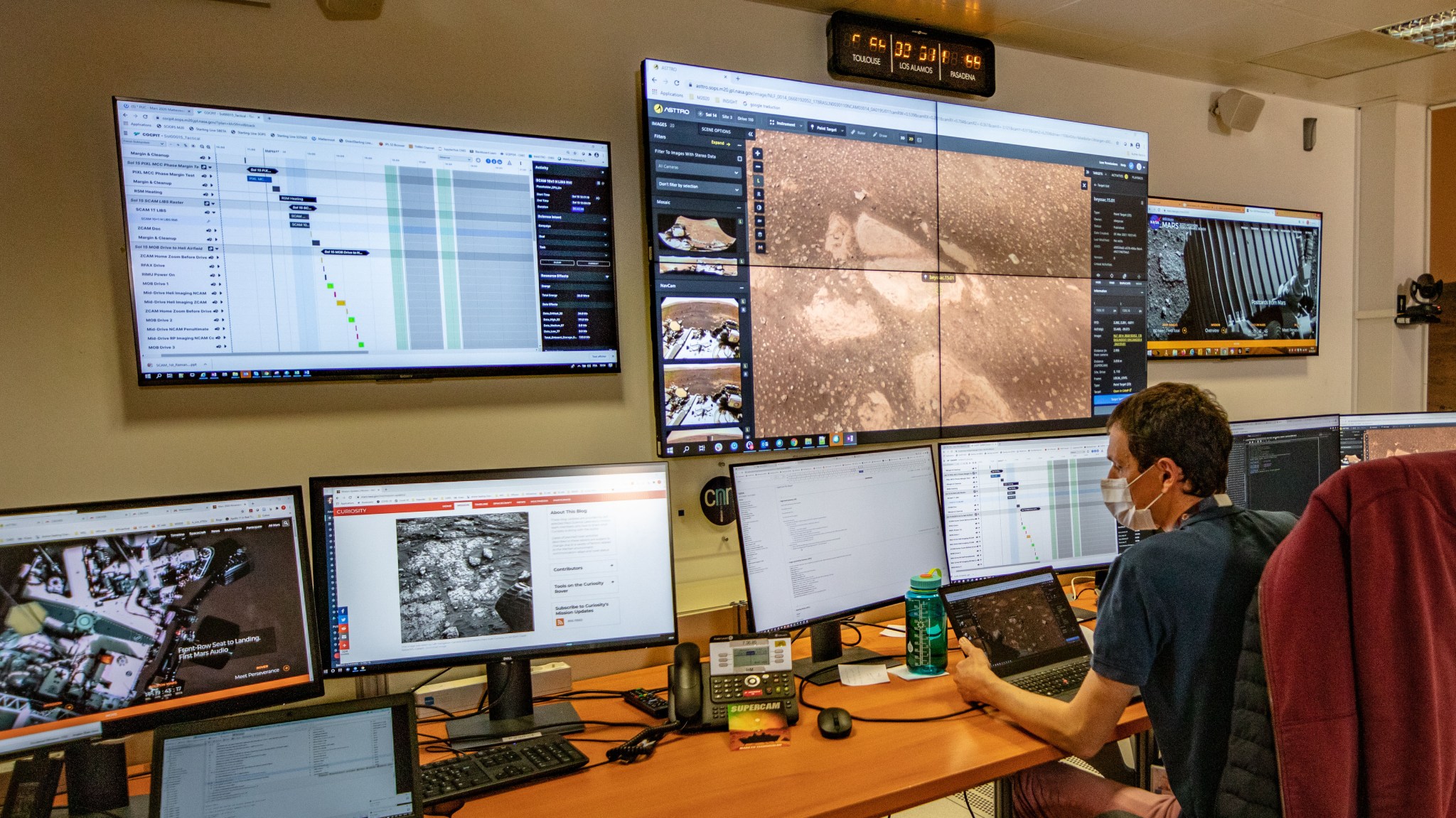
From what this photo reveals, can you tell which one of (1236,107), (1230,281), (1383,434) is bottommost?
(1383,434)

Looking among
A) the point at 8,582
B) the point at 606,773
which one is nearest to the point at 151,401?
the point at 8,582

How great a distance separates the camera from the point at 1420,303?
3.53m

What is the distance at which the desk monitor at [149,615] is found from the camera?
1.24 m

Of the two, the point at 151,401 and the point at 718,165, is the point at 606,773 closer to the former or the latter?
the point at 151,401

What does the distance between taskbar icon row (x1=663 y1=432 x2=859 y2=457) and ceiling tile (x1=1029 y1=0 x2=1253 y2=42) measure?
4.72 ft

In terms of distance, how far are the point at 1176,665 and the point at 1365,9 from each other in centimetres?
244

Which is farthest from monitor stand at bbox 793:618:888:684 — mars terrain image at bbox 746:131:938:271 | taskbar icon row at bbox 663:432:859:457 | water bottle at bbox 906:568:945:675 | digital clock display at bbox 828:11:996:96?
digital clock display at bbox 828:11:996:96

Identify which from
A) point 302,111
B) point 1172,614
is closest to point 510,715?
point 1172,614

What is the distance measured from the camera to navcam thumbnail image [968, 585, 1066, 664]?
1.81 m

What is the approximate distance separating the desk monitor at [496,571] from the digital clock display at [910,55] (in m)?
1.43

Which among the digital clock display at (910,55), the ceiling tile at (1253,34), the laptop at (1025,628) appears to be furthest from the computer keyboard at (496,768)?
the ceiling tile at (1253,34)

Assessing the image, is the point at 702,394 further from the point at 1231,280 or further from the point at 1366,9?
the point at 1366,9

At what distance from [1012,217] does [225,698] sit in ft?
8.02

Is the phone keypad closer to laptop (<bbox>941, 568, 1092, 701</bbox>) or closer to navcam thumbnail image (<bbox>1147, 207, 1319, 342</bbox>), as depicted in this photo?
laptop (<bbox>941, 568, 1092, 701</bbox>)
